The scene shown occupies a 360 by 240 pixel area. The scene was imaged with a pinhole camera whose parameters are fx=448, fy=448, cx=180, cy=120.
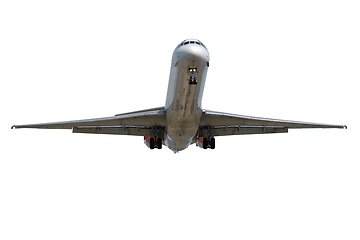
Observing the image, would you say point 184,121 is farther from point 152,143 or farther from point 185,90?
point 152,143

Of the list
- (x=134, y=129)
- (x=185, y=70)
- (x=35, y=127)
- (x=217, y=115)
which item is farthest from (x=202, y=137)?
(x=35, y=127)

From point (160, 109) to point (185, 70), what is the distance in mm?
6532

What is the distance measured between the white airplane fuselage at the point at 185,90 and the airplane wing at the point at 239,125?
180 cm

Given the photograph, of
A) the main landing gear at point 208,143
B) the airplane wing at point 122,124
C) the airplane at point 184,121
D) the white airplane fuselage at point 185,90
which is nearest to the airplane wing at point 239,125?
the airplane at point 184,121

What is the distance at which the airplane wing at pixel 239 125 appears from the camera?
107 ft

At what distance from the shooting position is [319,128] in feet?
116

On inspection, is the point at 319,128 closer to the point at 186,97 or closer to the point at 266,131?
the point at 266,131

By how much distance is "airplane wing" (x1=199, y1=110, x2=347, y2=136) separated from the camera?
32.7m

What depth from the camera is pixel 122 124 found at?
33344 mm

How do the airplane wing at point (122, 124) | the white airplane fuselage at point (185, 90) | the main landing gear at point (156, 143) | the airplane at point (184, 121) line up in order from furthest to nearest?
1. the main landing gear at point (156, 143)
2. the airplane wing at point (122, 124)
3. the airplane at point (184, 121)
4. the white airplane fuselage at point (185, 90)

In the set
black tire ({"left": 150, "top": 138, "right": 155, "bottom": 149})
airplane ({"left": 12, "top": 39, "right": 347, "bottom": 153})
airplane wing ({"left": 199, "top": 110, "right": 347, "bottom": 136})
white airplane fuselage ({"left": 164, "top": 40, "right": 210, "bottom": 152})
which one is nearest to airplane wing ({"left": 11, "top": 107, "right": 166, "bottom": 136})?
airplane ({"left": 12, "top": 39, "right": 347, "bottom": 153})

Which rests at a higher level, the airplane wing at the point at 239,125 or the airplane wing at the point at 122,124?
the airplane wing at the point at 239,125

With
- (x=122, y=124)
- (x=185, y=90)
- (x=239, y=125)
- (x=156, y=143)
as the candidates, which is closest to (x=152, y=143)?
(x=156, y=143)

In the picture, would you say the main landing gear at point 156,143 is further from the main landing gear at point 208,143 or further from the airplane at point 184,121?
the main landing gear at point 208,143
